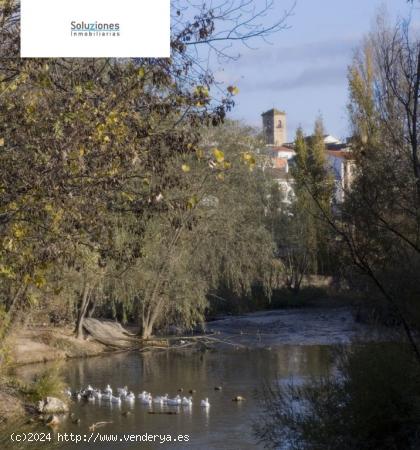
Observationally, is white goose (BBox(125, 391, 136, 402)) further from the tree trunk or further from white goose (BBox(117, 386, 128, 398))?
the tree trunk

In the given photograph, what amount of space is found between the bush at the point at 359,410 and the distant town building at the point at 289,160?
1761 millimetres

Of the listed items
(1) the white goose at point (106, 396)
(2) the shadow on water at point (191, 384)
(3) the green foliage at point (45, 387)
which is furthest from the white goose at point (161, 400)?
(3) the green foliage at point (45, 387)

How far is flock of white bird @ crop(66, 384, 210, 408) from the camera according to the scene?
1360 centimetres

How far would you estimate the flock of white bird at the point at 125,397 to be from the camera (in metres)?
13.6

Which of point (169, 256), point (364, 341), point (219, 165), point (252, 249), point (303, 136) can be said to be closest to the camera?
point (219, 165)

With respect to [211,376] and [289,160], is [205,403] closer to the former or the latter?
[211,376]

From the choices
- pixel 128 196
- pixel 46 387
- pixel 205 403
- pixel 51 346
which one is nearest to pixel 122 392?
pixel 46 387

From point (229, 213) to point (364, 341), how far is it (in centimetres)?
1423

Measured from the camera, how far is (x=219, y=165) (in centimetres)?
541

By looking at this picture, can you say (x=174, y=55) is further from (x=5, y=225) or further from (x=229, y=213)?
(x=229, y=213)

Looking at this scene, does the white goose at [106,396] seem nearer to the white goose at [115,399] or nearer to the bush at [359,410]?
the white goose at [115,399]

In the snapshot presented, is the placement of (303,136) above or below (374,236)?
above

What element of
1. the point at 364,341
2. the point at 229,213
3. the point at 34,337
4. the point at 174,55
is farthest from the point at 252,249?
the point at 174,55

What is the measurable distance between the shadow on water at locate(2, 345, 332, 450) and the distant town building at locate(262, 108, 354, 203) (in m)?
2.71
